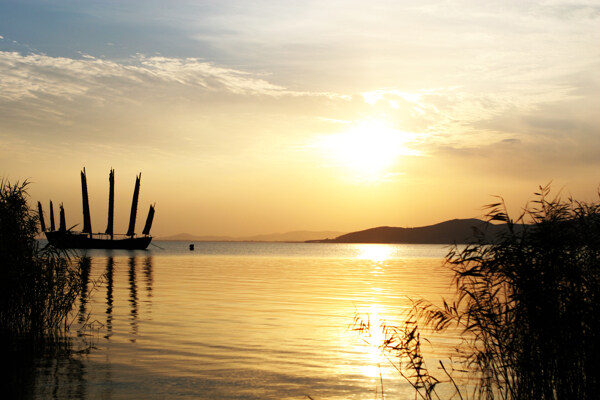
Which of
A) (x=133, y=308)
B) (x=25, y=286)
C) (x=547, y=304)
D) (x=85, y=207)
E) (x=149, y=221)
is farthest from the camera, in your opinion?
(x=149, y=221)

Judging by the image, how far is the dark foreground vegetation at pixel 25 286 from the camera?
17.3 metres

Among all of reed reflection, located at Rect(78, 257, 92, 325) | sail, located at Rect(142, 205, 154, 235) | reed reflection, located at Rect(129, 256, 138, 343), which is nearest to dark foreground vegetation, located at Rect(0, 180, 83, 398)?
reed reflection, located at Rect(78, 257, 92, 325)

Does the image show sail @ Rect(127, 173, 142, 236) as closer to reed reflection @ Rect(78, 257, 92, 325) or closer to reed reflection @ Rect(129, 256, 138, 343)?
reed reflection @ Rect(129, 256, 138, 343)

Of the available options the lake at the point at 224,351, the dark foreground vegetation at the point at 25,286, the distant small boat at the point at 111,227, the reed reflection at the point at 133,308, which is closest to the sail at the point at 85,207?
the distant small boat at the point at 111,227

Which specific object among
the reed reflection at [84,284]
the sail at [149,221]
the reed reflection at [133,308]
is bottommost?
the reed reflection at [133,308]

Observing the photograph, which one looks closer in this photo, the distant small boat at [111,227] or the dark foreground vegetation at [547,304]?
the dark foreground vegetation at [547,304]

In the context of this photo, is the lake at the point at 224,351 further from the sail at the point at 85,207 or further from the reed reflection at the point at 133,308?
the sail at the point at 85,207

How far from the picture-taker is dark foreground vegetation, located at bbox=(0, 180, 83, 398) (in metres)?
17.3

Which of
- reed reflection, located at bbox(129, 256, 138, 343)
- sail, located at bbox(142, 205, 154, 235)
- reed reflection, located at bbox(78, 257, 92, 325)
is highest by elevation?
sail, located at bbox(142, 205, 154, 235)

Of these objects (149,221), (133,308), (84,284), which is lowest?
(133,308)

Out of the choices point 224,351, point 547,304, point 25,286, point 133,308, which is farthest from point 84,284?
point 547,304

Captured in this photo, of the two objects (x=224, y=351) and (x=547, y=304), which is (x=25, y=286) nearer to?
(x=224, y=351)

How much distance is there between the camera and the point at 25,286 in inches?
703

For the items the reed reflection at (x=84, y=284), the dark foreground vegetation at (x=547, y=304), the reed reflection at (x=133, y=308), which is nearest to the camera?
the dark foreground vegetation at (x=547, y=304)
